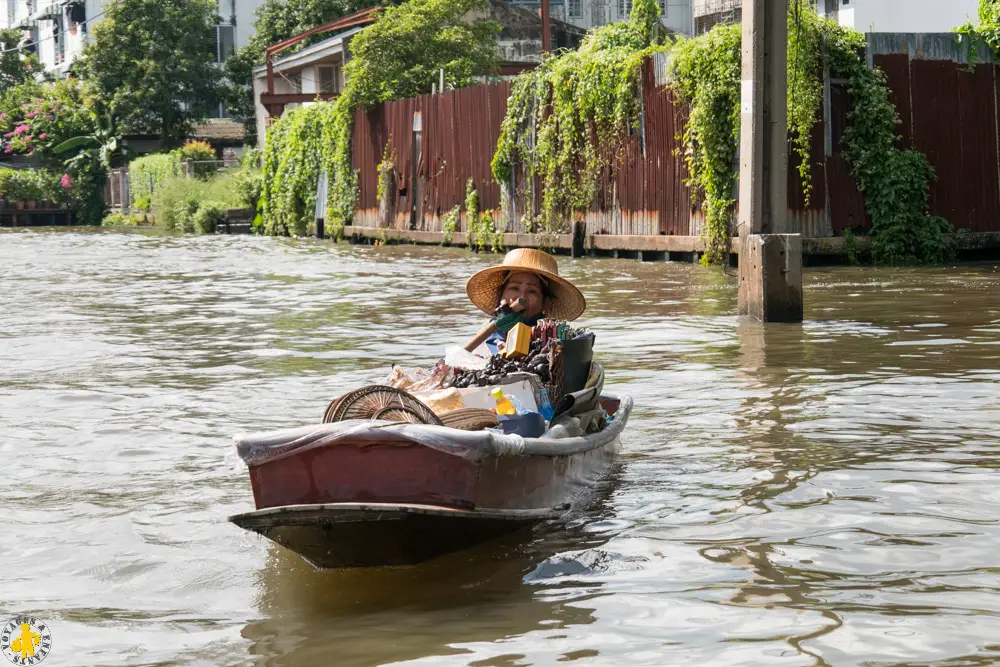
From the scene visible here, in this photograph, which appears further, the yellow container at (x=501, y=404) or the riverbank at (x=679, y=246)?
the riverbank at (x=679, y=246)

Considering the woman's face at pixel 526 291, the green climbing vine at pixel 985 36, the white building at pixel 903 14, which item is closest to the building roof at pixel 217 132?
the white building at pixel 903 14

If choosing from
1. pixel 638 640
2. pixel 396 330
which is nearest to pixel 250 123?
pixel 396 330

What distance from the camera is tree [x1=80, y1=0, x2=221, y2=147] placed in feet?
186

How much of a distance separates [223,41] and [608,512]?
63.6m

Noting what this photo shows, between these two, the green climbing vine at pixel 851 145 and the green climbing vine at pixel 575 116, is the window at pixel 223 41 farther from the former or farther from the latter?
the green climbing vine at pixel 851 145

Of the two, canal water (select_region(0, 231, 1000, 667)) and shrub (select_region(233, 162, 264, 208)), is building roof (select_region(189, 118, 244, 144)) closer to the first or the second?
shrub (select_region(233, 162, 264, 208))

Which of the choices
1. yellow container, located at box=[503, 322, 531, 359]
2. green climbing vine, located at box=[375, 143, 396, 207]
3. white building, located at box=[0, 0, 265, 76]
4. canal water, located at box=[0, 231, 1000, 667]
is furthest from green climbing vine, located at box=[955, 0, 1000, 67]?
white building, located at box=[0, 0, 265, 76]

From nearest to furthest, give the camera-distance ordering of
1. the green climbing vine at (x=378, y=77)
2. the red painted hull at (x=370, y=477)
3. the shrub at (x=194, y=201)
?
the red painted hull at (x=370, y=477) < the green climbing vine at (x=378, y=77) < the shrub at (x=194, y=201)

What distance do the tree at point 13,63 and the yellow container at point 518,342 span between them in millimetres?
68631

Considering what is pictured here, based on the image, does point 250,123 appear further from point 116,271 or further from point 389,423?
point 389,423

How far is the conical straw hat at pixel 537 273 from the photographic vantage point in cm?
762

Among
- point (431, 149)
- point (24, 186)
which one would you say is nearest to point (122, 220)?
point (24, 186)

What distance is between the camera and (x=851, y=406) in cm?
915

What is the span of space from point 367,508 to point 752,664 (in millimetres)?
1508
